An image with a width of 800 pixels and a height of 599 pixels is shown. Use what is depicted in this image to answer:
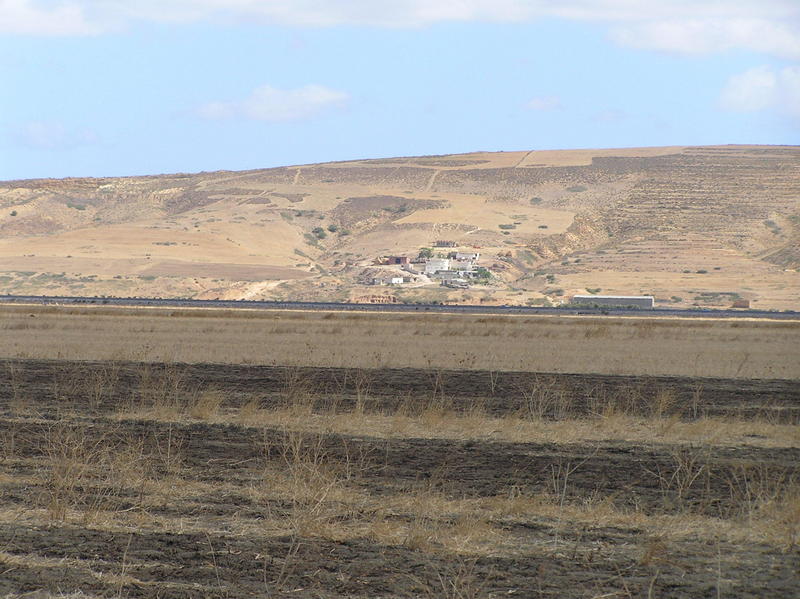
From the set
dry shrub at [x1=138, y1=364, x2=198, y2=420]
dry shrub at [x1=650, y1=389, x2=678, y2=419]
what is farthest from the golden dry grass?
dry shrub at [x1=650, y1=389, x2=678, y2=419]

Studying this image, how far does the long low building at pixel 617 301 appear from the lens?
90125mm

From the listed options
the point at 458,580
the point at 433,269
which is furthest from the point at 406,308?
the point at 458,580

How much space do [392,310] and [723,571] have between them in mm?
60371

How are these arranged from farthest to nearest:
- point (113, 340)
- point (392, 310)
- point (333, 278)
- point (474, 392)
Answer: point (333, 278) < point (392, 310) < point (113, 340) < point (474, 392)

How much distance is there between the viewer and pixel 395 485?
1383cm

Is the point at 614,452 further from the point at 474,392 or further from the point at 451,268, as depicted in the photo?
the point at 451,268

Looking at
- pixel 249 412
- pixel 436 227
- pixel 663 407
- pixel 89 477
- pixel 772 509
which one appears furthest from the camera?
pixel 436 227

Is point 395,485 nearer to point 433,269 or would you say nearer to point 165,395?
point 165,395

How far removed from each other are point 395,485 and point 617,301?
8187 centimetres

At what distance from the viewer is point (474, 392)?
25625mm

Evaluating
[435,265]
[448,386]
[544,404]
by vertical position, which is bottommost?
[435,265]

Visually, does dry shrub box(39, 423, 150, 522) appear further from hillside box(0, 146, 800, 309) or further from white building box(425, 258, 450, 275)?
white building box(425, 258, 450, 275)

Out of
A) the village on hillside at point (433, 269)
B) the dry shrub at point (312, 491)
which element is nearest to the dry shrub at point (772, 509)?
the dry shrub at point (312, 491)

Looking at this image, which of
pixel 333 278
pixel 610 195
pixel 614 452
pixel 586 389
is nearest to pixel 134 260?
pixel 333 278
